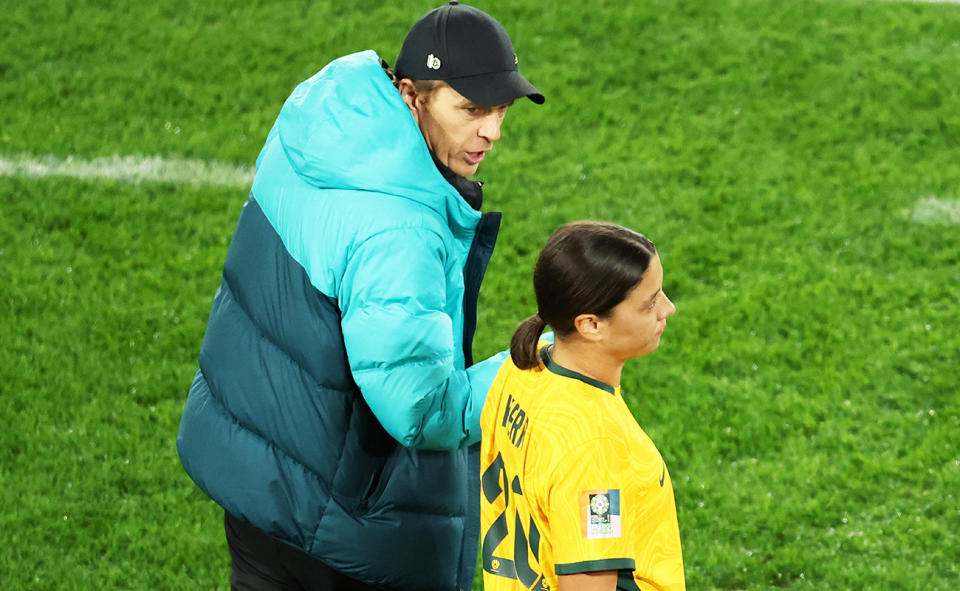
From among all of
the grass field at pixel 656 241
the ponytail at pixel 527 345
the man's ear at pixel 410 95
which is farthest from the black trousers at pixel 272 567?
the grass field at pixel 656 241

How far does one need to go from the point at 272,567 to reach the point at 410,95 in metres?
1.31

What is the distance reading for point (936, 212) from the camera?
8055 millimetres

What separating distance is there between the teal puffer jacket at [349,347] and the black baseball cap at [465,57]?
0.12 metres

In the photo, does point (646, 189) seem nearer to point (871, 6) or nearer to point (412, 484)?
point (871, 6)

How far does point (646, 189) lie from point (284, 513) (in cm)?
560

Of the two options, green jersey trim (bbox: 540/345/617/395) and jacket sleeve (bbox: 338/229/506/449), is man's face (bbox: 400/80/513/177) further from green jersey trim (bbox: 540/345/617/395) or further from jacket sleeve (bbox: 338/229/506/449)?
green jersey trim (bbox: 540/345/617/395)

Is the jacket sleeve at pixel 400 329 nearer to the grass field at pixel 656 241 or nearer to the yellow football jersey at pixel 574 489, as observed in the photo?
the yellow football jersey at pixel 574 489

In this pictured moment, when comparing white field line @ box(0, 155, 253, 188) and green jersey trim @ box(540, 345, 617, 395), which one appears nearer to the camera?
green jersey trim @ box(540, 345, 617, 395)

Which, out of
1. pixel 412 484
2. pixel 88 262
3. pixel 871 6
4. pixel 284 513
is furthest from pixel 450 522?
pixel 871 6

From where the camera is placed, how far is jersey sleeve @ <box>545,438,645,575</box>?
2629mm

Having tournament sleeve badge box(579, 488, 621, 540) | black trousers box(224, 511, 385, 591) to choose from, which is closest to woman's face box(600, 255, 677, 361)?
tournament sleeve badge box(579, 488, 621, 540)

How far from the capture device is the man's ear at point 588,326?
9.18ft

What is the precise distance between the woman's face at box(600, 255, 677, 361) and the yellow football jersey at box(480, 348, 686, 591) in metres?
0.10

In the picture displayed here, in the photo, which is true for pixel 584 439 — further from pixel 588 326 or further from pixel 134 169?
pixel 134 169
